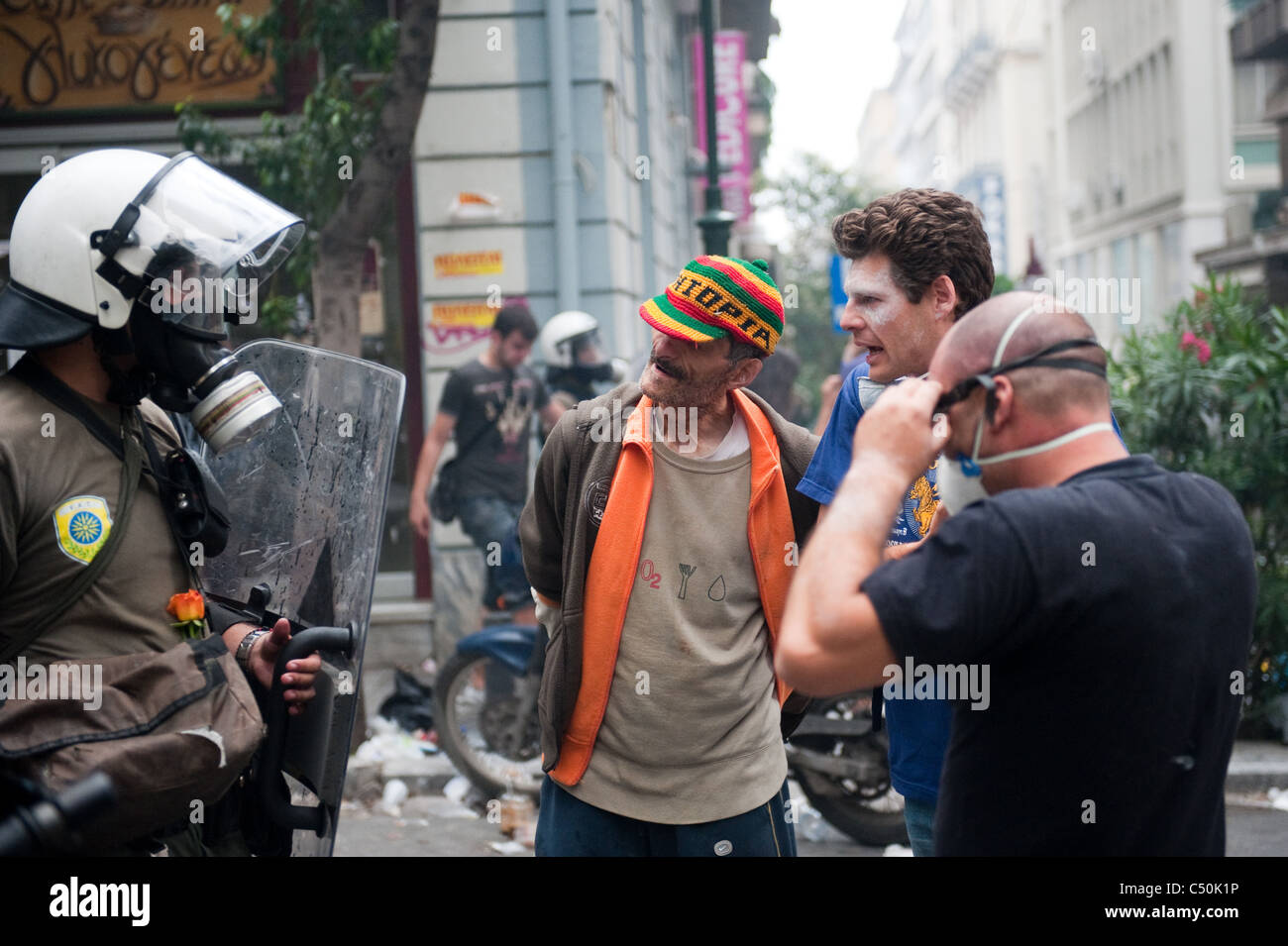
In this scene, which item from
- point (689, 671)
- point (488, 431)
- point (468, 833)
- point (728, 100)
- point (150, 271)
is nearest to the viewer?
point (150, 271)

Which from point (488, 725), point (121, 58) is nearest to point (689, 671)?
point (488, 725)

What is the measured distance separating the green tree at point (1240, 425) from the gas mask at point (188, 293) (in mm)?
5478

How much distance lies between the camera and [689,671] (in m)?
2.96

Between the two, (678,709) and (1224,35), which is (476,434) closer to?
(678,709)

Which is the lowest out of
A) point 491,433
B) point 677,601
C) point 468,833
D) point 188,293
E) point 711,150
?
point 468,833

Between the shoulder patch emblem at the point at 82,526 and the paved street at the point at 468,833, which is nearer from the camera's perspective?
the shoulder patch emblem at the point at 82,526

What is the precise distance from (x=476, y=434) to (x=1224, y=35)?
1240 inches

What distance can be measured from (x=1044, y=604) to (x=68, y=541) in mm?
1595

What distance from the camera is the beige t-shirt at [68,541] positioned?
2.25 m

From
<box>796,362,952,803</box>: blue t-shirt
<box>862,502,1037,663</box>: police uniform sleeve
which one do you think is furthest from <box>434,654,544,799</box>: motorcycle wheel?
<box>862,502,1037,663</box>: police uniform sleeve

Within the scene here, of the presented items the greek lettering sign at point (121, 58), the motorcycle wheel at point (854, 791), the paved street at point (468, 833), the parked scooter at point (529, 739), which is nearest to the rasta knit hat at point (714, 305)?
the parked scooter at point (529, 739)

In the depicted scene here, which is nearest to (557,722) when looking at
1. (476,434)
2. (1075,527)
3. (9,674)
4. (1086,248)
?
(9,674)

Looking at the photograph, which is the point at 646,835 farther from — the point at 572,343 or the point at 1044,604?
the point at 572,343

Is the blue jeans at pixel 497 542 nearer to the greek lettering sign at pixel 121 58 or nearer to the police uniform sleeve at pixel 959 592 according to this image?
the greek lettering sign at pixel 121 58
